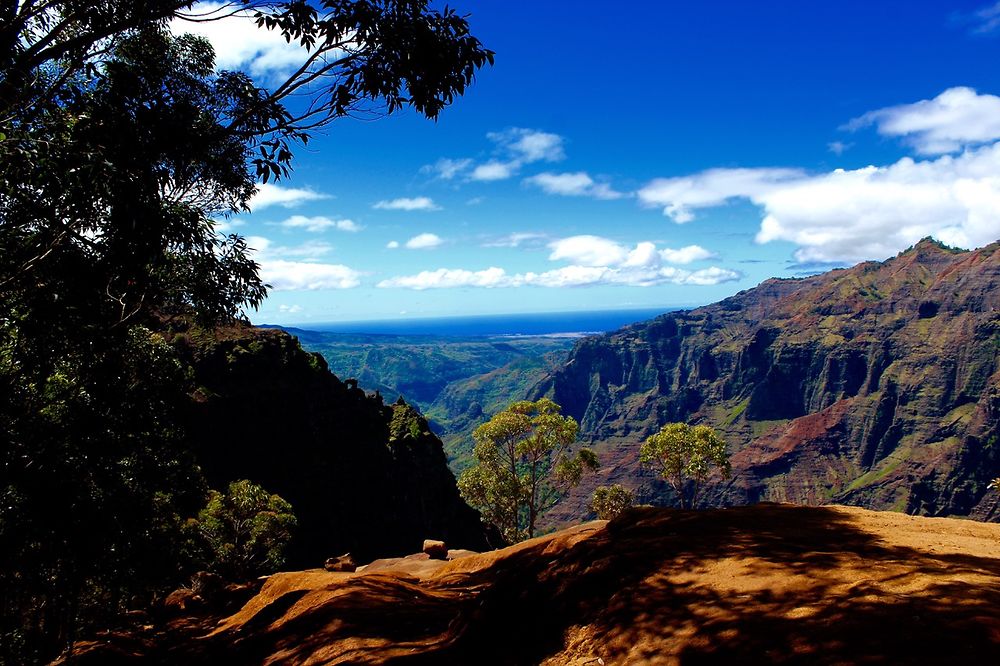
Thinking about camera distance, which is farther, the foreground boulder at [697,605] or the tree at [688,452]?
the tree at [688,452]

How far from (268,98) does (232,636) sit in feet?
57.7

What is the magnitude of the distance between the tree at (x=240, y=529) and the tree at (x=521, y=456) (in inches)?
768

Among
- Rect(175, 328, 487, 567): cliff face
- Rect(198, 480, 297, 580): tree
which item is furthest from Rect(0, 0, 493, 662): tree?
Rect(175, 328, 487, 567): cliff face

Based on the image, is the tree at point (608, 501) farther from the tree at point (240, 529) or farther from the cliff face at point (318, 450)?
the cliff face at point (318, 450)

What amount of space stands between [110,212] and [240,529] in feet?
128

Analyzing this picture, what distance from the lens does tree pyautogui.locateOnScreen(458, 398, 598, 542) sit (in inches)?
1945

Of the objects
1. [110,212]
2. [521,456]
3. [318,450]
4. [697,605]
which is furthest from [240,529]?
[318,450]

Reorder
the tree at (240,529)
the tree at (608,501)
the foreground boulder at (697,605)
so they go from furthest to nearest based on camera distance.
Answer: the tree at (608,501)
the tree at (240,529)
the foreground boulder at (697,605)

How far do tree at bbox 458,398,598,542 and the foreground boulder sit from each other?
31.7 metres

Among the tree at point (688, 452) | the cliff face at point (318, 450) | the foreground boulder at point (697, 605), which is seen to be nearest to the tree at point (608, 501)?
the tree at point (688, 452)

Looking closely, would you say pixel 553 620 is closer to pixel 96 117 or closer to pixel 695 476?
pixel 96 117

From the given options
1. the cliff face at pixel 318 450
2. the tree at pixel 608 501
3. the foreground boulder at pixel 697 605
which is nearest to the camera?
the foreground boulder at pixel 697 605

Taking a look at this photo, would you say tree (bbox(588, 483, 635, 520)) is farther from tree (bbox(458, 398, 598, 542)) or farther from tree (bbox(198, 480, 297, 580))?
tree (bbox(198, 480, 297, 580))

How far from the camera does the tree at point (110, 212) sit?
10.8m
